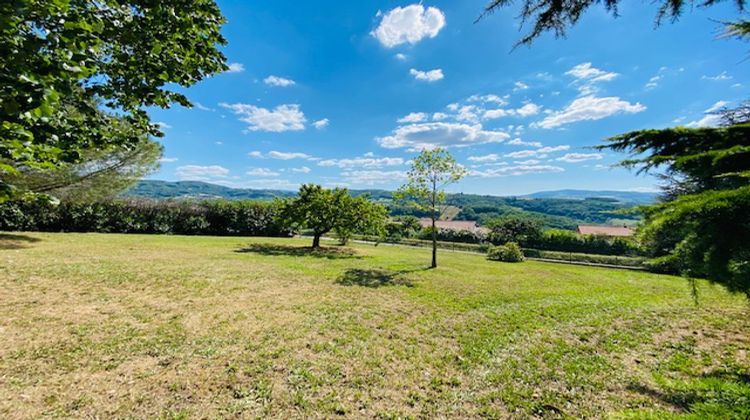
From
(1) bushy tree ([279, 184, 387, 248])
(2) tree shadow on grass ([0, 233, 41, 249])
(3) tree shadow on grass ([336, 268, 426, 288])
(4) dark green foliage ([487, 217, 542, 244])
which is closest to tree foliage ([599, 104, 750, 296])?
(3) tree shadow on grass ([336, 268, 426, 288])

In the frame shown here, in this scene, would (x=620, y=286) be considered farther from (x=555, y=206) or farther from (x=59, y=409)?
(x=555, y=206)

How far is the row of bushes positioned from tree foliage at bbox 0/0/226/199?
15.1 meters

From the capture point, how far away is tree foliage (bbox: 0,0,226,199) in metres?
1.92

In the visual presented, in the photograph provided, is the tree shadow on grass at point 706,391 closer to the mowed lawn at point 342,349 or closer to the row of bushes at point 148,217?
the mowed lawn at point 342,349

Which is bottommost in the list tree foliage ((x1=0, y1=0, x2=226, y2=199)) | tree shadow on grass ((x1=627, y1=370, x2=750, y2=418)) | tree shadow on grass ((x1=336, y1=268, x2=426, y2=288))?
tree shadow on grass ((x1=336, y1=268, x2=426, y2=288))

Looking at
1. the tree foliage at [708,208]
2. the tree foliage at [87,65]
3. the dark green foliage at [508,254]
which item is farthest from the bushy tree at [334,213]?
the tree foliage at [708,208]

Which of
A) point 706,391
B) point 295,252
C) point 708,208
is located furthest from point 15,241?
point 706,391

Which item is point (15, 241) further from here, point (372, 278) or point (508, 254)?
point (508, 254)

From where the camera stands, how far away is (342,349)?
4.75 meters

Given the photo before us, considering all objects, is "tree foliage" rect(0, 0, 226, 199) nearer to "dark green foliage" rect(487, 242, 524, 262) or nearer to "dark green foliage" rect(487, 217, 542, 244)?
"dark green foliage" rect(487, 242, 524, 262)

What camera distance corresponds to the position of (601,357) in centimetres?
482

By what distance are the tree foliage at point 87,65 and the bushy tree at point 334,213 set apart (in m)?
13.0

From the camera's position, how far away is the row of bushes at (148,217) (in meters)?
16.4

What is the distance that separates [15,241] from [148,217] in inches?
360
